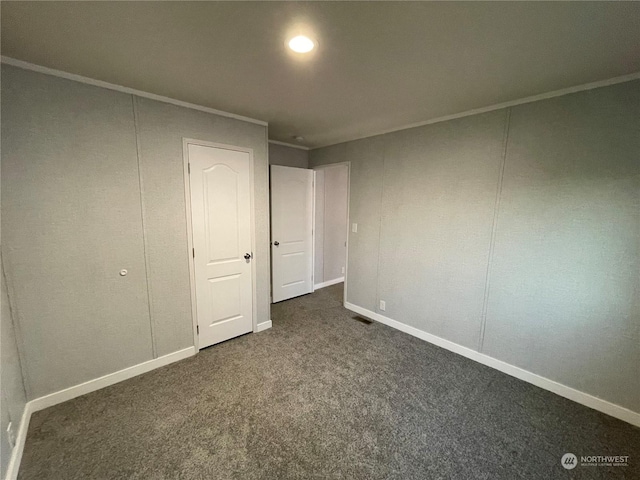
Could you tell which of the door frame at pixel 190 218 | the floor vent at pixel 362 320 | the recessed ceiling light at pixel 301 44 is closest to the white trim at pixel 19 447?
the door frame at pixel 190 218

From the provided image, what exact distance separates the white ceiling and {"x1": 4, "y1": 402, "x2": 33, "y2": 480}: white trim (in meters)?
2.32

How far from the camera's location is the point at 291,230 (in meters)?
4.07

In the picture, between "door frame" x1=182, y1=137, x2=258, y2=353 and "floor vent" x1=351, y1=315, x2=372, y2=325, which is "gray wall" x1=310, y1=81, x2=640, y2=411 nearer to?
"floor vent" x1=351, y1=315, x2=372, y2=325

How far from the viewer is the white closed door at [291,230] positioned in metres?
3.86

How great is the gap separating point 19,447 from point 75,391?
495 millimetres

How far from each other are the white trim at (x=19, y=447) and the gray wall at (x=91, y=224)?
0.13 meters

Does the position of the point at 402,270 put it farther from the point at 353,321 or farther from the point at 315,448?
the point at 315,448

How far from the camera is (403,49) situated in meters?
1.49

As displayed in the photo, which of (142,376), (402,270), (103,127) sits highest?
(103,127)

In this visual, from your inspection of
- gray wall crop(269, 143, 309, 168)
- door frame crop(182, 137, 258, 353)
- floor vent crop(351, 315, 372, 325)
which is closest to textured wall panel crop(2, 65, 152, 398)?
door frame crop(182, 137, 258, 353)

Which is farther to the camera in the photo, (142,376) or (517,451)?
(142,376)

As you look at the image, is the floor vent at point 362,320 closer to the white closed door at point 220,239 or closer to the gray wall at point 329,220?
the gray wall at point 329,220

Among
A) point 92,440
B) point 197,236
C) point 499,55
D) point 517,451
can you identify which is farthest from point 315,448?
point 499,55

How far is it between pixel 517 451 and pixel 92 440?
2.71m
